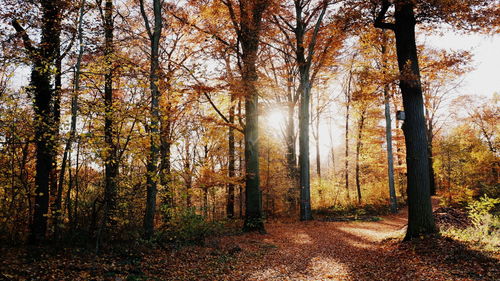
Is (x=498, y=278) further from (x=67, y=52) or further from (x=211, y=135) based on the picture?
(x=211, y=135)

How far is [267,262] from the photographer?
689 centimetres

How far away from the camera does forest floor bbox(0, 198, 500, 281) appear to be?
496cm

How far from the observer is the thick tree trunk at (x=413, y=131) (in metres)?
7.08

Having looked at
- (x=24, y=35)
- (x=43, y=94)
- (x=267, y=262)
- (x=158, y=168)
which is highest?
(x=24, y=35)

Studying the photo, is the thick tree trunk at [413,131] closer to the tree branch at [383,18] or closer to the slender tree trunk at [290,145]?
the tree branch at [383,18]

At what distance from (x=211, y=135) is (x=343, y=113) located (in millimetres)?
11764

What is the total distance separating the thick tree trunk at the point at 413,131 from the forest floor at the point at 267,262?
632 millimetres

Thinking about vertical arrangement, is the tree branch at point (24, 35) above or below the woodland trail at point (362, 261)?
above

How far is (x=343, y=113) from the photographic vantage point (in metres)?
22.8

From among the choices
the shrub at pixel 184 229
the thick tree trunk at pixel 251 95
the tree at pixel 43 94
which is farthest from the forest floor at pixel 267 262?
the thick tree trunk at pixel 251 95

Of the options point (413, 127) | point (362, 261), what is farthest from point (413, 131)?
point (362, 261)

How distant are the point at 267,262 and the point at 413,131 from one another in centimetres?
497

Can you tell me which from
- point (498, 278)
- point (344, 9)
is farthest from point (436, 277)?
point (344, 9)

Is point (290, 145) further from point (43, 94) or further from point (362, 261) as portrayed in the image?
point (43, 94)
